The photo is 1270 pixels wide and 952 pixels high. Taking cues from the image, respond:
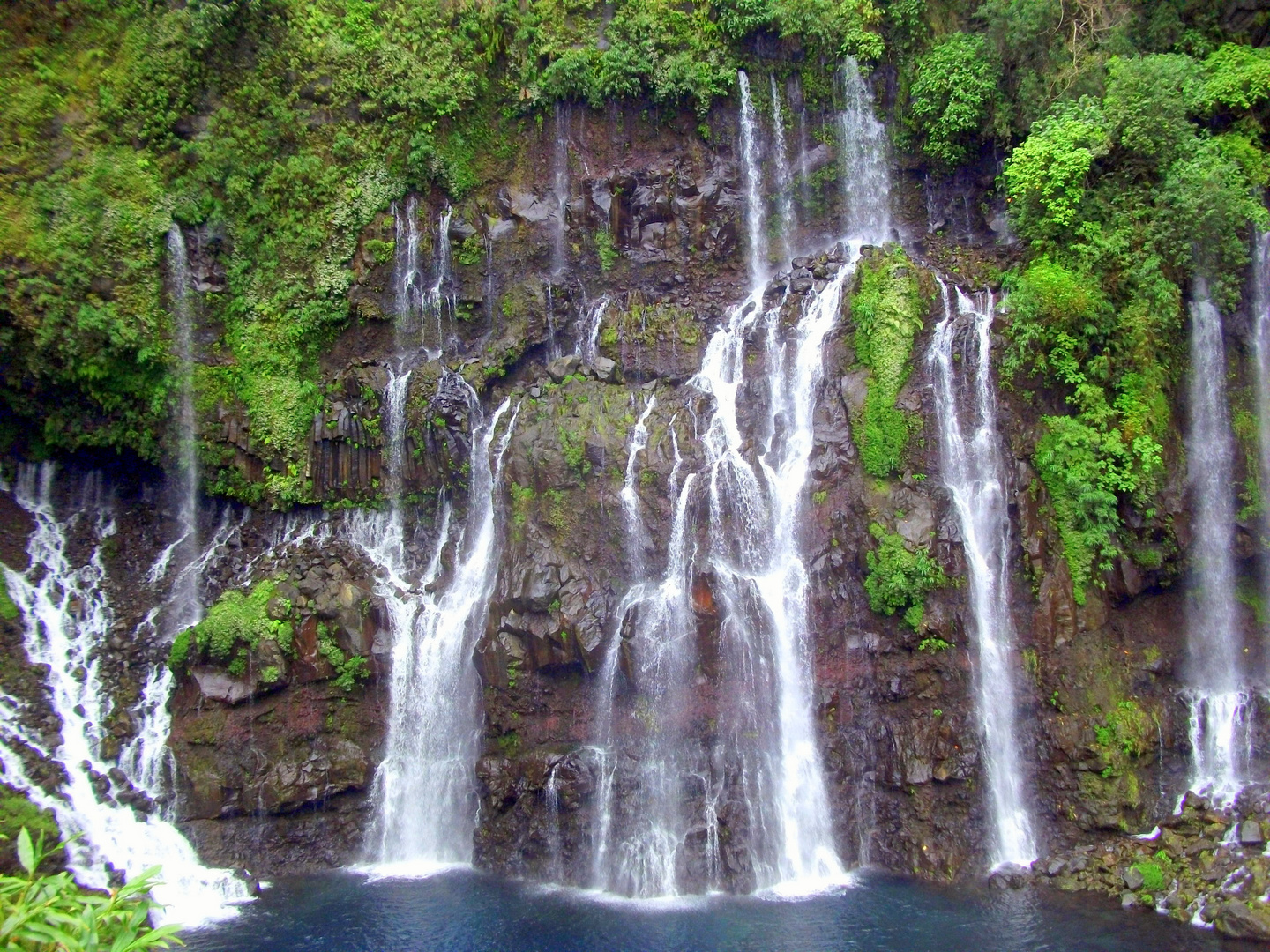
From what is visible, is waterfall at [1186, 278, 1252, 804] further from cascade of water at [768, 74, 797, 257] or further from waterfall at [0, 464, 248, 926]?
waterfall at [0, 464, 248, 926]

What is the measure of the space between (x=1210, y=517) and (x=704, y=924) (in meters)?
11.4

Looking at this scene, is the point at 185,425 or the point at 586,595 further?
the point at 185,425

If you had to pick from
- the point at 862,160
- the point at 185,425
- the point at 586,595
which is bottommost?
the point at 586,595

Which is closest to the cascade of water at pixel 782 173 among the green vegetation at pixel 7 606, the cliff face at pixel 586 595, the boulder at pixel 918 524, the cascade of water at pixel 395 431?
the cliff face at pixel 586 595

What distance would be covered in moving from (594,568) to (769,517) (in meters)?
3.46

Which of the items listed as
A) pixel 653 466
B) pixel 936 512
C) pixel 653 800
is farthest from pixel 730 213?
pixel 653 800

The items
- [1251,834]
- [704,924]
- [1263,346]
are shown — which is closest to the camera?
[704,924]

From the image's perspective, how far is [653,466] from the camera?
18172 mm

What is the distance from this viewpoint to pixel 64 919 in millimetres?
5656

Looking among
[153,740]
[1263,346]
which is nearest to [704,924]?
[153,740]

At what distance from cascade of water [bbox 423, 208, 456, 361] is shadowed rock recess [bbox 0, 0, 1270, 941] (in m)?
0.11

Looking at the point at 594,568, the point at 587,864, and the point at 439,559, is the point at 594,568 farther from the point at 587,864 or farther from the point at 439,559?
the point at 587,864

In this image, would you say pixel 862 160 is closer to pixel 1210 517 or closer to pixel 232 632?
pixel 1210 517

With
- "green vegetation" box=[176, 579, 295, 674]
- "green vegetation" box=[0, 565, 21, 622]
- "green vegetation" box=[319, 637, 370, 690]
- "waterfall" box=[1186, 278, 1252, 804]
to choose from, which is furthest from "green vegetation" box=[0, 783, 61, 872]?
"waterfall" box=[1186, 278, 1252, 804]
